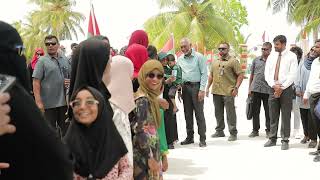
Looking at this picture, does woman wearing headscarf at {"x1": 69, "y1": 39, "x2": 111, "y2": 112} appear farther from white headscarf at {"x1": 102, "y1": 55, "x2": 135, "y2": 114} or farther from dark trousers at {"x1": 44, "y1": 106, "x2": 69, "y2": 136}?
dark trousers at {"x1": 44, "y1": 106, "x2": 69, "y2": 136}

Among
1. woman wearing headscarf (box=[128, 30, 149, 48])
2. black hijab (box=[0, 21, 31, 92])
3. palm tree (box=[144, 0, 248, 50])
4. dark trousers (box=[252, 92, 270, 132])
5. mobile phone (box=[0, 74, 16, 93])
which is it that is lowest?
dark trousers (box=[252, 92, 270, 132])

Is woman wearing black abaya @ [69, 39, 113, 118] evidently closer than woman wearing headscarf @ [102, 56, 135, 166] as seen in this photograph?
Yes

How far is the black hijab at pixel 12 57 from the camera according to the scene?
1388mm

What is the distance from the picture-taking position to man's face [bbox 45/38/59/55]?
5766 millimetres

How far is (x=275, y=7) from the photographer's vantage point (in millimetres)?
31219

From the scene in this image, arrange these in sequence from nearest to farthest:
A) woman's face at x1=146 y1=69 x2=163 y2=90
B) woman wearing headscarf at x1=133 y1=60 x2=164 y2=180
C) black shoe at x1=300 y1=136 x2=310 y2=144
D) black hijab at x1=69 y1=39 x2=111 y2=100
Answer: black hijab at x1=69 y1=39 x2=111 y2=100, woman wearing headscarf at x1=133 y1=60 x2=164 y2=180, woman's face at x1=146 y1=69 x2=163 y2=90, black shoe at x1=300 y1=136 x2=310 y2=144

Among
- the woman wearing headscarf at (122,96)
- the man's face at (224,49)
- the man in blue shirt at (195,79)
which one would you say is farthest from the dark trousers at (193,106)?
the woman wearing headscarf at (122,96)

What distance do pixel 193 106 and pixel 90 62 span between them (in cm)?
521

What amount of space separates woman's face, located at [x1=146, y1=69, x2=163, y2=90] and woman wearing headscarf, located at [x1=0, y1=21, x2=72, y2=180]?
76.7 inches

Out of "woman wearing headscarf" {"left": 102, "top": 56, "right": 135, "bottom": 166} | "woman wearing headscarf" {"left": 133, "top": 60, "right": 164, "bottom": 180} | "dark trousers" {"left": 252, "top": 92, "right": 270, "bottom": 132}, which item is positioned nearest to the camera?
"woman wearing headscarf" {"left": 102, "top": 56, "right": 135, "bottom": 166}

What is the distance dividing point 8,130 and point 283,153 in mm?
6059

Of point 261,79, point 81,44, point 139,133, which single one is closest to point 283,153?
point 261,79

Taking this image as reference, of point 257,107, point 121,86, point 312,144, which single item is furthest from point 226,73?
point 121,86

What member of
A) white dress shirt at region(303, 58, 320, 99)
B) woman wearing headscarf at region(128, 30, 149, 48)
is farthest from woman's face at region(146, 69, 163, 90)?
white dress shirt at region(303, 58, 320, 99)
